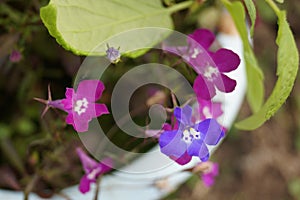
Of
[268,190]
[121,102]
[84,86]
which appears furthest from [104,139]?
[268,190]

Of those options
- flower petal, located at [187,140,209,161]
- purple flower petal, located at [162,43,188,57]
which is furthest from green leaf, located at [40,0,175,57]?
flower petal, located at [187,140,209,161]

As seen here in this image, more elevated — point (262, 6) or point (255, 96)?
point (255, 96)

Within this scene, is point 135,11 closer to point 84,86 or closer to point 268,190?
point 84,86

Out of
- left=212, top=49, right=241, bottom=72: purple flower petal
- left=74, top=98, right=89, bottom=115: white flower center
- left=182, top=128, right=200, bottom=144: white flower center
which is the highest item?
left=212, top=49, right=241, bottom=72: purple flower petal

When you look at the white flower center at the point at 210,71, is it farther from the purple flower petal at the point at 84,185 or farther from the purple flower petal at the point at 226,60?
the purple flower petal at the point at 84,185

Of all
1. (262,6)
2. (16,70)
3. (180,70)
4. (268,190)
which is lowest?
(268,190)

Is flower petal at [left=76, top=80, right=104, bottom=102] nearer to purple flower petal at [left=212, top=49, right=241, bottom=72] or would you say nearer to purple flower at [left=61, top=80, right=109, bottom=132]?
purple flower at [left=61, top=80, right=109, bottom=132]
